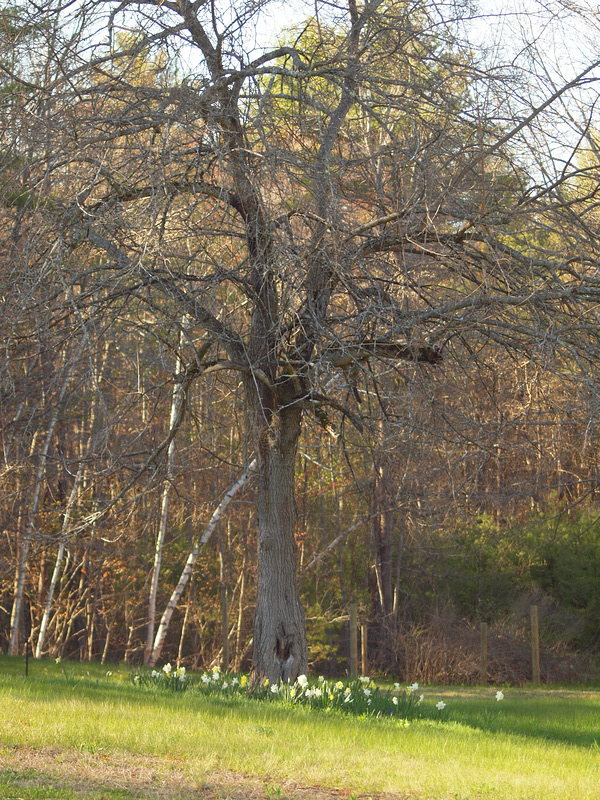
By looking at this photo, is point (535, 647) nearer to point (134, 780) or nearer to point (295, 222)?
point (295, 222)

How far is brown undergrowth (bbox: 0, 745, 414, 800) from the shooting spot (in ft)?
14.9

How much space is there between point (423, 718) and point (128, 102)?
18.3ft

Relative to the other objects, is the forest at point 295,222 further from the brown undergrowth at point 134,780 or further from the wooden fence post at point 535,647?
the wooden fence post at point 535,647

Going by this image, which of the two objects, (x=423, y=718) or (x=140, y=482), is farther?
(x=140, y=482)

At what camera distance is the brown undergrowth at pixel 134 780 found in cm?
454

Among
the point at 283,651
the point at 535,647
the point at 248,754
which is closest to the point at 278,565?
the point at 283,651

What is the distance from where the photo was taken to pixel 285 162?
5.85m

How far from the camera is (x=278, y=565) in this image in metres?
7.50

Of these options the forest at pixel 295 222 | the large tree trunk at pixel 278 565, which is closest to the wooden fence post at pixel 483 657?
the forest at pixel 295 222

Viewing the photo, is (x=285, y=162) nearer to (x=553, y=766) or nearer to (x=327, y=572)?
(x=553, y=766)

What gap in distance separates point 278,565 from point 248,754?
2.29m

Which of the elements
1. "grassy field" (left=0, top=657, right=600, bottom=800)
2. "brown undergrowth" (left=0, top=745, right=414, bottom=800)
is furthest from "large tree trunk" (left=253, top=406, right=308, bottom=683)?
"brown undergrowth" (left=0, top=745, right=414, bottom=800)

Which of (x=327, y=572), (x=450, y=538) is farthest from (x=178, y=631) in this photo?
Result: (x=450, y=538)

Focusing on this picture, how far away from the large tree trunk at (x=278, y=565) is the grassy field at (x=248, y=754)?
481mm
